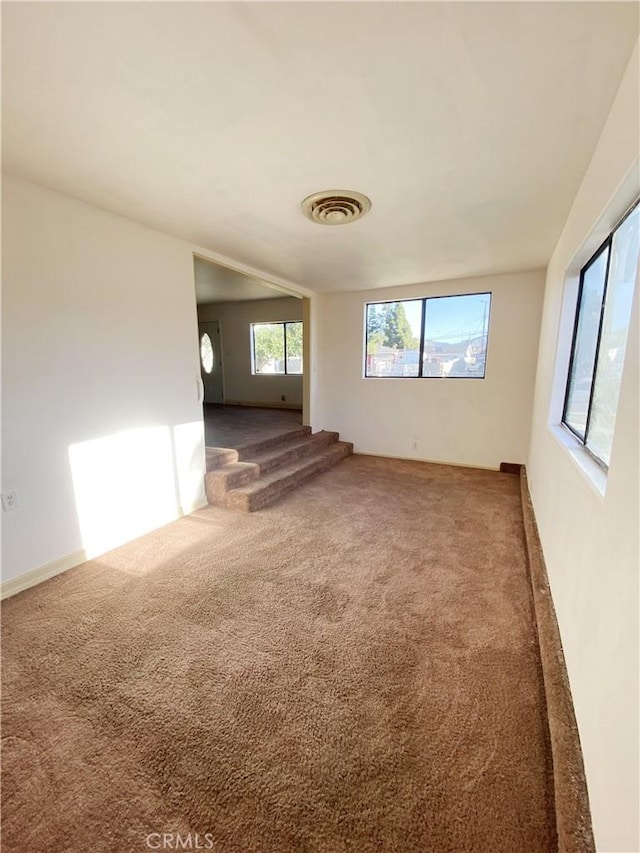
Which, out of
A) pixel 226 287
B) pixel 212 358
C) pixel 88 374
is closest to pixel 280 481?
pixel 88 374

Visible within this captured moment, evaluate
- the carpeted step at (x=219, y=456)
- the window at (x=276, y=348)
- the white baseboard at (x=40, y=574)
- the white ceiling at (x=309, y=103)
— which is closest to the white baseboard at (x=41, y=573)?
the white baseboard at (x=40, y=574)

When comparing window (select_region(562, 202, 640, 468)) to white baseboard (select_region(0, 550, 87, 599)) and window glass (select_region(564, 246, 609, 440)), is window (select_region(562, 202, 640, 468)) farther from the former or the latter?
white baseboard (select_region(0, 550, 87, 599))

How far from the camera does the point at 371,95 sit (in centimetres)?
138

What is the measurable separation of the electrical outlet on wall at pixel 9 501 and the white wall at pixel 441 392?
386cm

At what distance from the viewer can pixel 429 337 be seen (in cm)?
474

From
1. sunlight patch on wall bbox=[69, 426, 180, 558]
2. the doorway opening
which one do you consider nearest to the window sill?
sunlight patch on wall bbox=[69, 426, 180, 558]

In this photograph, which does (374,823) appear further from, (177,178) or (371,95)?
(177,178)

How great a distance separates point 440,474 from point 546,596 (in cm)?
256

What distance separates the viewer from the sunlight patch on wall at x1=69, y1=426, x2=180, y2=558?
8.05 ft

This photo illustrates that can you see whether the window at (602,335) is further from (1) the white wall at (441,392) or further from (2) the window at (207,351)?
(2) the window at (207,351)

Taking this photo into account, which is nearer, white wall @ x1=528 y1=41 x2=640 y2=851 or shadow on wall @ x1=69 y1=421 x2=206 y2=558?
white wall @ x1=528 y1=41 x2=640 y2=851

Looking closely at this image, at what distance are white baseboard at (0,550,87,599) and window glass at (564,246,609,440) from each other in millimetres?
3364

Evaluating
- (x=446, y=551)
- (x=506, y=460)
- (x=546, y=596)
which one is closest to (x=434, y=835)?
(x=546, y=596)

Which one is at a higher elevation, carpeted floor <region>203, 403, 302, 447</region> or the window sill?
the window sill
